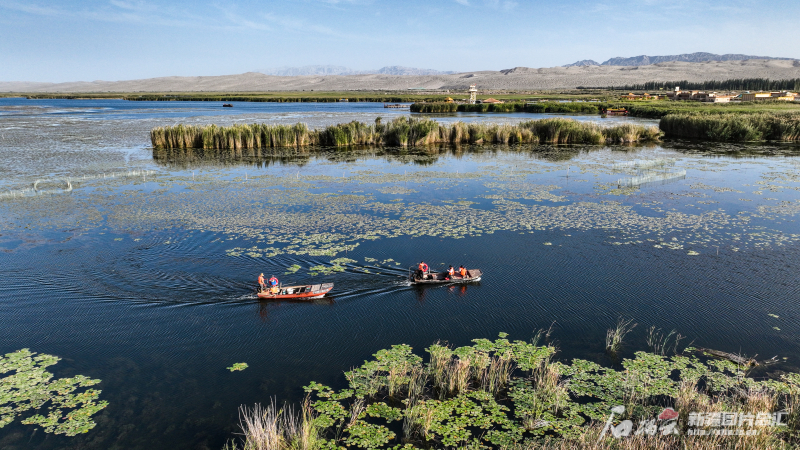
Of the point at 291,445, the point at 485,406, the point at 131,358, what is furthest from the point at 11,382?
the point at 485,406

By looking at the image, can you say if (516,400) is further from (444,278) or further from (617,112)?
(617,112)

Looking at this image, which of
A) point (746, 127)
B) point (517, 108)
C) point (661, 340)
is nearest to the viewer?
point (661, 340)

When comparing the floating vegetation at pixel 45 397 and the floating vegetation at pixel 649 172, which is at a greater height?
the floating vegetation at pixel 649 172

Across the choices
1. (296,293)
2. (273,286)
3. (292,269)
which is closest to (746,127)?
(292,269)

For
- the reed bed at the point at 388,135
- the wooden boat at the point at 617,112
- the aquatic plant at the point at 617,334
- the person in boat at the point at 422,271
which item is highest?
the wooden boat at the point at 617,112

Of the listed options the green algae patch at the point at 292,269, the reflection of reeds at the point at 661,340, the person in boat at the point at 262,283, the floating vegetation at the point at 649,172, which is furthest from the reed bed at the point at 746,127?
the person in boat at the point at 262,283

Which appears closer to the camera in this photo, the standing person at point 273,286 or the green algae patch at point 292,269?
the standing person at point 273,286

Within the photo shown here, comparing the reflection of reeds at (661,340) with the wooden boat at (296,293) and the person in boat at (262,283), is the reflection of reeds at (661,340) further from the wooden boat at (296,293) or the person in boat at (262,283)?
the person in boat at (262,283)

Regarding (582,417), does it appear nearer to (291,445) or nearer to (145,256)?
(291,445)
